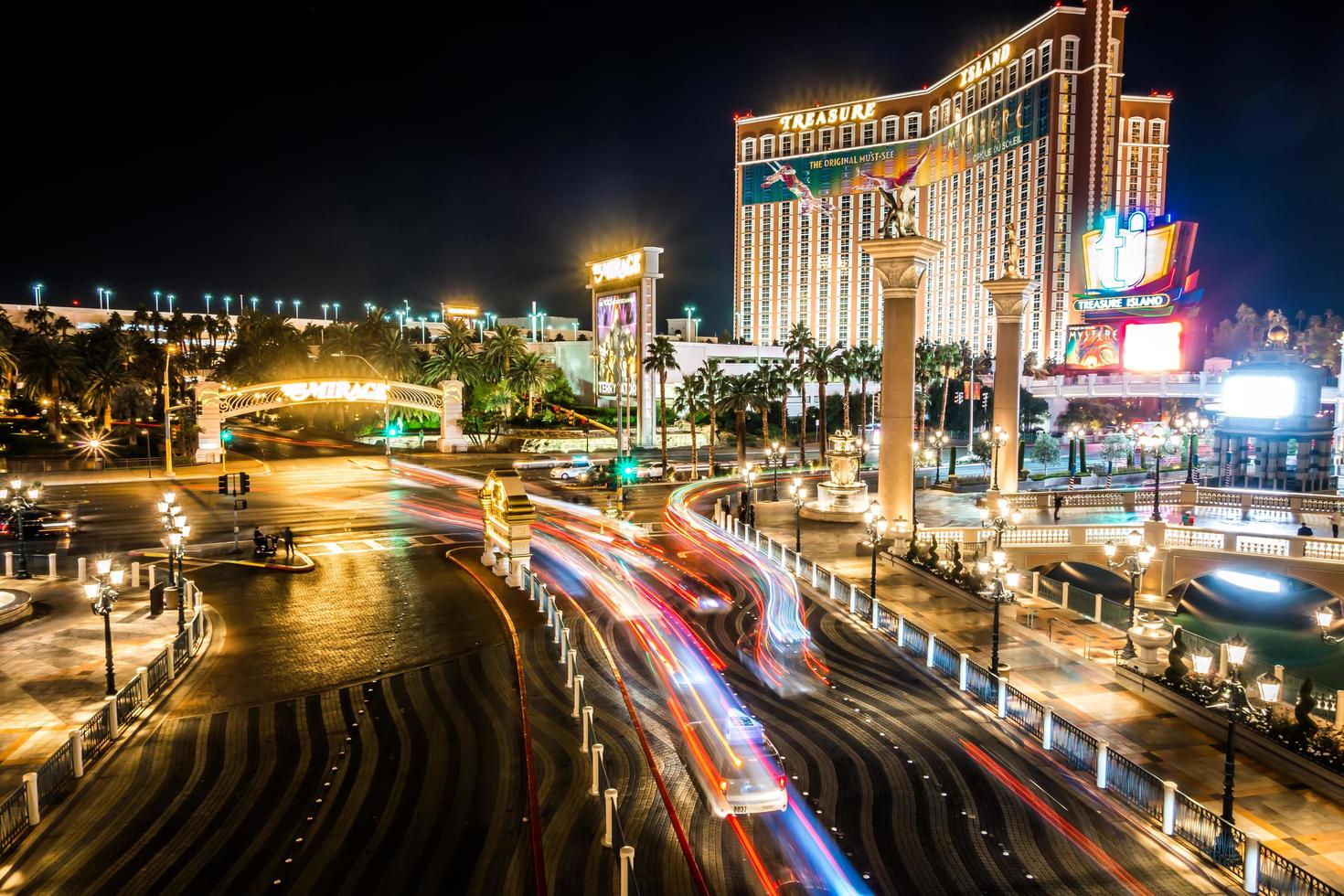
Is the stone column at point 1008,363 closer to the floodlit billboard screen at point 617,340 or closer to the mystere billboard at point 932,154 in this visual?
the floodlit billboard screen at point 617,340

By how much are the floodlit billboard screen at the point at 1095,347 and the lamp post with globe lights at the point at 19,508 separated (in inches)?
2729

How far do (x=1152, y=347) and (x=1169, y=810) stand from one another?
60836mm

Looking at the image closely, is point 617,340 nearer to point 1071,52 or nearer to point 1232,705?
point 1232,705

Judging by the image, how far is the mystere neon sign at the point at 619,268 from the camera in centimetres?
7494

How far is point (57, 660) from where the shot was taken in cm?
1941

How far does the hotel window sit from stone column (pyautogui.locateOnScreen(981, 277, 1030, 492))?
283ft

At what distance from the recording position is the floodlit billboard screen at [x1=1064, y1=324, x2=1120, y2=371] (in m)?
66.7

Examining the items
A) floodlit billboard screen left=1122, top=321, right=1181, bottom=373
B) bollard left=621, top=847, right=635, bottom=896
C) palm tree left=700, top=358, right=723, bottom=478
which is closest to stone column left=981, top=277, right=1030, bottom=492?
palm tree left=700, top=358, right=723, bottom=478

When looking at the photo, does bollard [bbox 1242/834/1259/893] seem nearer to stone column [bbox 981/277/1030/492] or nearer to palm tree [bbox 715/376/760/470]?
stone column [bbox 981/277/1030/492]

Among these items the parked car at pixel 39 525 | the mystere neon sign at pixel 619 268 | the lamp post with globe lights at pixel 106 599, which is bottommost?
the parked car at pixel 39 525

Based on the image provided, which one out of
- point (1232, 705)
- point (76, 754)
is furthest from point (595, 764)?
point (1232, 705)

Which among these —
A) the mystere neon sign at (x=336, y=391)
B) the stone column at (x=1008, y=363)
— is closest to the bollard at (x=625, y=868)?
the stone column at (x=1008, y=363)

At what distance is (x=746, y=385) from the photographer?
65500mm

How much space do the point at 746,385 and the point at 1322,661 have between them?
42250 mm
